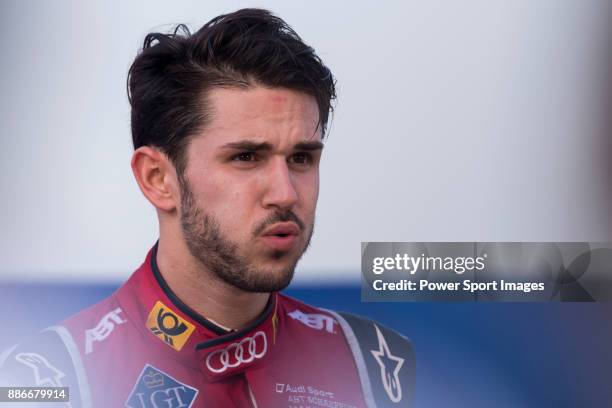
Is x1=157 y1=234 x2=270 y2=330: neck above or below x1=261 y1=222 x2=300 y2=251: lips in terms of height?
below

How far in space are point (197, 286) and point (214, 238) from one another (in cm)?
16

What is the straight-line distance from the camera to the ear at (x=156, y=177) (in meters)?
2.36

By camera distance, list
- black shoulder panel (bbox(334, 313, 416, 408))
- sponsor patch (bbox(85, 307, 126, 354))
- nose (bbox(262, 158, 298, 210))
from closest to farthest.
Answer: nose (bbox(262, 158, 298, 210)) < sponsor patch (bbox(85, 307, 126, 354)) < black shoulder panel (bbox(334, 313, 416, 408))

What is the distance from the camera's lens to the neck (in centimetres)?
238

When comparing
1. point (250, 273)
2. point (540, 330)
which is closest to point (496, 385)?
point (540, 330)

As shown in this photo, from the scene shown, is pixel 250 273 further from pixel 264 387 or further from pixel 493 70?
pixel 493 70

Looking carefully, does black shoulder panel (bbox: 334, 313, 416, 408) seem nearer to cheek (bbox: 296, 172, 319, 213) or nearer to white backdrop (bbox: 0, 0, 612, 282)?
white backdrop (bbox: 0, 0, 612, 282)

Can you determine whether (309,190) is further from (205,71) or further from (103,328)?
(103,328)

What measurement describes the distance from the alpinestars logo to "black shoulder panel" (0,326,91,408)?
2.64ft

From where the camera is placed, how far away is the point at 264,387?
7.89ft

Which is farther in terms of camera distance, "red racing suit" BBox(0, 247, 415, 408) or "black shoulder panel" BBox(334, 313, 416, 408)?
"black shoulder panel" BBox(334, 313, 416, 408)

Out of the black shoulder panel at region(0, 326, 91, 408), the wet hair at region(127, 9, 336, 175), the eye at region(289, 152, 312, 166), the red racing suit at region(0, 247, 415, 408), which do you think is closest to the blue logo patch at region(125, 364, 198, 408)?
the red racing suit at region(0, 247, 415, 408)

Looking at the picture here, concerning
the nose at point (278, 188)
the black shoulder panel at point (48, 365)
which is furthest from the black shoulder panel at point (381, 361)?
the black shoulder panel at point (48, 365)

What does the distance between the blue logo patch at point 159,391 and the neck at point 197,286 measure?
0.19m
